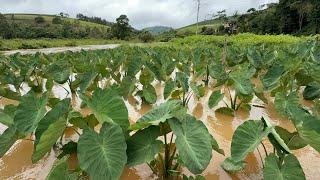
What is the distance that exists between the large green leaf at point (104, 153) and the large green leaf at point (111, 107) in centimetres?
16

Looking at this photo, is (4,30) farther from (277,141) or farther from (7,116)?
(277,141)

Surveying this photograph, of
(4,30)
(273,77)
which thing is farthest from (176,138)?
(4,30)

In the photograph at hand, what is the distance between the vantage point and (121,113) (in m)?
2.50

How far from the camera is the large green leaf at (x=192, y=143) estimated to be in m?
2.17

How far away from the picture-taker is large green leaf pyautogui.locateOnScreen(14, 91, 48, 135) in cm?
278

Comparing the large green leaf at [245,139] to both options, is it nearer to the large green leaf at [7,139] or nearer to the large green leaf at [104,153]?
the large green leaf at [104,153]

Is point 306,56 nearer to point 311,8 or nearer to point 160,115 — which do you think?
point 160,115

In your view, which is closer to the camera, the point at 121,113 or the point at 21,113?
the point at 121,113

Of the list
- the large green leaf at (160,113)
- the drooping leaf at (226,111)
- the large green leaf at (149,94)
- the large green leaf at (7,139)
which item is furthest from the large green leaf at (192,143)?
the large green leaf at (149,94)

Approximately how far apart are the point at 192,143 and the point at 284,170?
0.55 metres

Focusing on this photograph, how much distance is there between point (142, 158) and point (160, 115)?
338mm

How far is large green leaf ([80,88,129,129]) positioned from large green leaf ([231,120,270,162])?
0.70m

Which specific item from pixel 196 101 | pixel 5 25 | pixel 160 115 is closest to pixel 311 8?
pixel 5 25

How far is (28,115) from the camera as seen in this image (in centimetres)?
283
